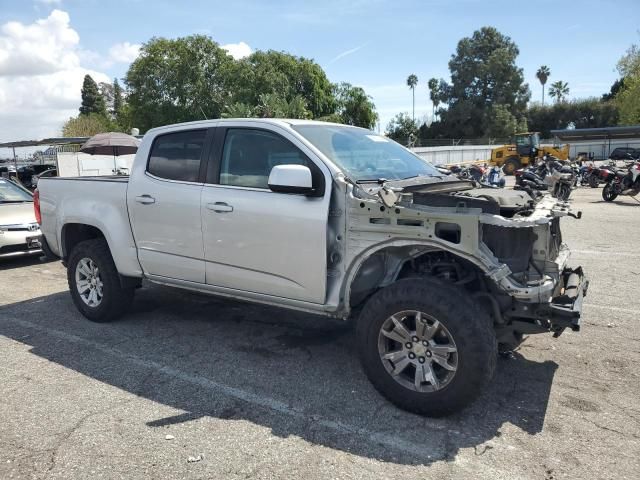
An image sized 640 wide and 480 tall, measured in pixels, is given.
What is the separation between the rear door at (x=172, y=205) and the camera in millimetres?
4520

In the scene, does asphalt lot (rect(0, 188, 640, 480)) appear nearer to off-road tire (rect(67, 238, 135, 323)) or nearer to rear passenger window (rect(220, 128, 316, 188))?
off-road tire (rect(67, 238, 135, 323))

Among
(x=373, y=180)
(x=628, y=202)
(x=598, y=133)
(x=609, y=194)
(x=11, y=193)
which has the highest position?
(x=598, y=133)

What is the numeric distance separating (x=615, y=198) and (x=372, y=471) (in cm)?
1692

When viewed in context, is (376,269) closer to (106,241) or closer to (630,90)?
(106,241)

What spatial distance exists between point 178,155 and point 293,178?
1609mm

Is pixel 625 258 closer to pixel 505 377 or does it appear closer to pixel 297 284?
pixel 505 377

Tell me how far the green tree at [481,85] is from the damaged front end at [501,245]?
6870 centimetres

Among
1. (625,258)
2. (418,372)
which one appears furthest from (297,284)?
(625,258)

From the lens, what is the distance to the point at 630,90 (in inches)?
2031

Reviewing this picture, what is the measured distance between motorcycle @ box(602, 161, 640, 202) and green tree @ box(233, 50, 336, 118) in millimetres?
32807

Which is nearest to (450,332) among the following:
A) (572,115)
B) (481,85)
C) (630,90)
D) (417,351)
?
(417,351)

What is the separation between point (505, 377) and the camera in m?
4.01

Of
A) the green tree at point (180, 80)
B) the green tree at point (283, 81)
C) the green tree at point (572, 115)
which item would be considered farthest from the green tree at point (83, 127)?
the green tree at point (572, 115)

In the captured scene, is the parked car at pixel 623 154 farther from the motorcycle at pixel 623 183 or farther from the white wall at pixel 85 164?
the white wall at pixel 85 164
